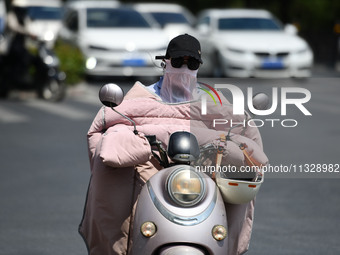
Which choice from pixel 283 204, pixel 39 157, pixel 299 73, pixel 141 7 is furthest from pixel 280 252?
pixel 141 7

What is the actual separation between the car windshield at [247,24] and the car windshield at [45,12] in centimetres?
1050

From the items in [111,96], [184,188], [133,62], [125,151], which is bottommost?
[133,62]

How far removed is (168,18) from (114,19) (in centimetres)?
677

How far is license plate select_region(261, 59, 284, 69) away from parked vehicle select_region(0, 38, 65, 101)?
509cm

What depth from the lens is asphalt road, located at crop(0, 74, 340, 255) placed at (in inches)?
232

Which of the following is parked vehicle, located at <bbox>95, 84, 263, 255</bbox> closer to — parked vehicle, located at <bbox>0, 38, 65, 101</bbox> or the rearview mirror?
the rearview mirror

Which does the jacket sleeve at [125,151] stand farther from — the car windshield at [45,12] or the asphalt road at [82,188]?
the car windshield at [45,12]

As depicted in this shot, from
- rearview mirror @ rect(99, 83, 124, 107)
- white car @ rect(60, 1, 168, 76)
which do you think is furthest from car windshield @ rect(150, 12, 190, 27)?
rearview mirror @ rect(99, 83, 124, 107)

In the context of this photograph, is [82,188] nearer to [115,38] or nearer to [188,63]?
[188,63]

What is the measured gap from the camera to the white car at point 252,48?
19578 mm

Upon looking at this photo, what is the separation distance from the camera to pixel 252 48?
65.3ft

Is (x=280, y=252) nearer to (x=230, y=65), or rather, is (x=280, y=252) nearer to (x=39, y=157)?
(x=39, y=157)

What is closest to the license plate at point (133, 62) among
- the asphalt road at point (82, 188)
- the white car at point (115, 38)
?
the white car at point (115, 38)

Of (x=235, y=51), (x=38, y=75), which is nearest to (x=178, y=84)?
(x=38, y=75)
